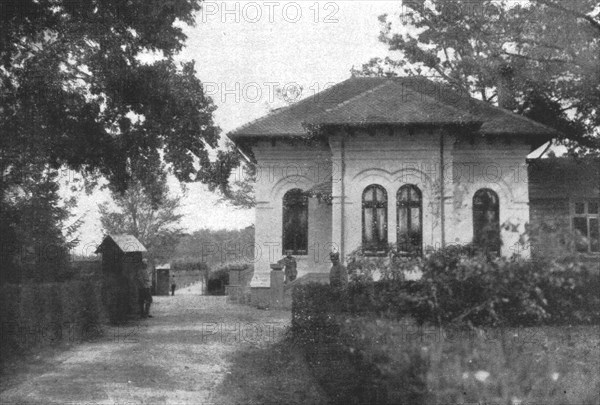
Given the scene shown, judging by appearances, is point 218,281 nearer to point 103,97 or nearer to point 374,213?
point 374,213

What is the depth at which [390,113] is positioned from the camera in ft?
62.1

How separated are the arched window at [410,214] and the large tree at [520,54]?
208 inches

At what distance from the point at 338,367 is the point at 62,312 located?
24.3ft

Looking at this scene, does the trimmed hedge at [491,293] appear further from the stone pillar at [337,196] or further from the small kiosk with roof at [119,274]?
the stone pillar at [337,196]

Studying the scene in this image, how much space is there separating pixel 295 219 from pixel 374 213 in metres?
3.49

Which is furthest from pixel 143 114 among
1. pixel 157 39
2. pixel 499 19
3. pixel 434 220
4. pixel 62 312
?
pixel 499 19

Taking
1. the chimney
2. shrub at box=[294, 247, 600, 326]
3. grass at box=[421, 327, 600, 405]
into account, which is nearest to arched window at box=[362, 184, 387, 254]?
the chimney

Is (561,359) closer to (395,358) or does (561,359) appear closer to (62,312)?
(395,358)

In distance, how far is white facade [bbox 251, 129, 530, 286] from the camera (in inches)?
752

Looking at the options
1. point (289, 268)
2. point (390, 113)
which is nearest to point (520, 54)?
point (390, 113)

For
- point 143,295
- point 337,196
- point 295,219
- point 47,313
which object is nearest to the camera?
point 47,313

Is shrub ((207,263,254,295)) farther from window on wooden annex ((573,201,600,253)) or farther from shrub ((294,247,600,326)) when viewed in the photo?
shrub ((294,247,600,326))

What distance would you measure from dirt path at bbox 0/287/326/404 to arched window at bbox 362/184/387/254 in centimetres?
688

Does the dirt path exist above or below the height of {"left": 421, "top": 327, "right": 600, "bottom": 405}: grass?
below
